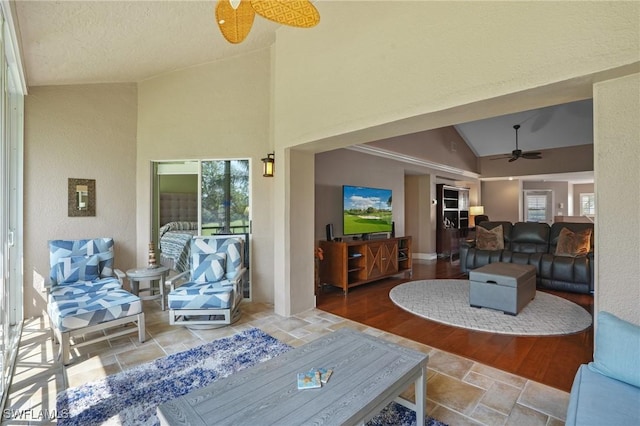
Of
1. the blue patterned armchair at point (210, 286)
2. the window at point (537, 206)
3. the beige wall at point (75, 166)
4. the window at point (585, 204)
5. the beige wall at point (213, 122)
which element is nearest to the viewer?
the blue patterned armchair at point (210, 286)

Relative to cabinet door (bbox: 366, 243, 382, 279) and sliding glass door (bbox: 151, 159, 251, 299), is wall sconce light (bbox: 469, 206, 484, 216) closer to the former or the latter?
cabinet door (bbox: 366, 243, 382, 279)

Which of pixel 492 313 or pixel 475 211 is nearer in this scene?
pixel 492 313

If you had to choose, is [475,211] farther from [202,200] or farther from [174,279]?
[174,279]

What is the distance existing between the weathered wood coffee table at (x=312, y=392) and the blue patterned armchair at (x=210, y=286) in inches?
68.2

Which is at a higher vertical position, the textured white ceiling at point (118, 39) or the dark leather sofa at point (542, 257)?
the textured white ceiling at point (118, 39)

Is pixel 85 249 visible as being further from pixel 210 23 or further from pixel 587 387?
pixel 587 387

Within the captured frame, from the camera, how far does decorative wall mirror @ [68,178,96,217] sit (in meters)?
3.83

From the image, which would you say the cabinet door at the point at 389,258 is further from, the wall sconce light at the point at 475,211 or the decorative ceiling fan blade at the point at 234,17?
the wall sconce light at the point at 475,211

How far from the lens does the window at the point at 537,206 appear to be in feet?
33.0

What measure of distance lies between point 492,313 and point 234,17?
13.6 ft

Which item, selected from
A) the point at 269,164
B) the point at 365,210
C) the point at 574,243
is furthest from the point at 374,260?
the point at 574,243

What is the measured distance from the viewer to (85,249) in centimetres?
365

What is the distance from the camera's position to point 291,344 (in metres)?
3.00

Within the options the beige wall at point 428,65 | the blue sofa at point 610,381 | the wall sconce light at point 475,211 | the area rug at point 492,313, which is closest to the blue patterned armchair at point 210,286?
the beige wall at point 428,65
